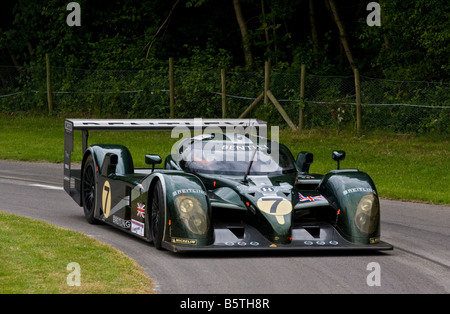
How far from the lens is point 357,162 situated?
2009 cm

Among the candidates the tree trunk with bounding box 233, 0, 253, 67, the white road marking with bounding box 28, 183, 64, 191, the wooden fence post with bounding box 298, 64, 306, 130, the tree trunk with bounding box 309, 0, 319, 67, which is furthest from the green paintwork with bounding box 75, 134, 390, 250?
the tree trunk with bounding box 233, 0, 253, 67

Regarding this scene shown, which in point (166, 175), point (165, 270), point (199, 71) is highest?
point (199, 71)

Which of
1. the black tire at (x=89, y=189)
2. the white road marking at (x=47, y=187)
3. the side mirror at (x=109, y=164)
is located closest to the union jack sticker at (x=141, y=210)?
the side mirror at (x=109, y=164)

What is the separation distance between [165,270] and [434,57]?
57.9ft

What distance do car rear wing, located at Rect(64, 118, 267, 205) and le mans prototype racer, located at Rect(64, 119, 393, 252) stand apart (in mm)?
491

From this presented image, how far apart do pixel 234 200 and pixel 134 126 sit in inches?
116

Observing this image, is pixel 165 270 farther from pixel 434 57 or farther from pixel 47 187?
pixel 434 57

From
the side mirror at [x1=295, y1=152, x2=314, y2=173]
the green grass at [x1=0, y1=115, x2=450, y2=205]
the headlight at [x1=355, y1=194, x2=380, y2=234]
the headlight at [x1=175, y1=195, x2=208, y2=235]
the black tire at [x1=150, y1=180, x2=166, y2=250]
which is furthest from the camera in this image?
the green grass at [x1=0, y1=115, x2=450, y2=205]

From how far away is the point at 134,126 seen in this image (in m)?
12.5

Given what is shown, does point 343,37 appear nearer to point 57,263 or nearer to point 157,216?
point 157,216

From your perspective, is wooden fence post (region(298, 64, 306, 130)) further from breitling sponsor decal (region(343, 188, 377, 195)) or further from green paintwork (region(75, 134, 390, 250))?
breitling sponsor decal (region(343, 188, 377, 195))

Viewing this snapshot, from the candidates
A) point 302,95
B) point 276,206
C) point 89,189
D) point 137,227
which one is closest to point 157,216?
point 137,227

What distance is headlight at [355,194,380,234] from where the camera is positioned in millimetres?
9984
